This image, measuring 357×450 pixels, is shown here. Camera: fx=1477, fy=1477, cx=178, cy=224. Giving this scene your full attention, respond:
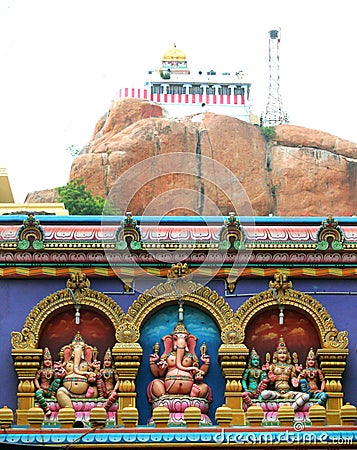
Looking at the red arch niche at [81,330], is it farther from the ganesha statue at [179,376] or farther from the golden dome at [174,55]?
the golden dome at [174,55]

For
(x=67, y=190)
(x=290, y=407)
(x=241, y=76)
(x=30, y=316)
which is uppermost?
(x=241, y=76)

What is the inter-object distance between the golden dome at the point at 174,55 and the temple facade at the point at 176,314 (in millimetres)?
49509

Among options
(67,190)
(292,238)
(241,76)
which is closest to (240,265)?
(292,238)

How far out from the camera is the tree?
181ft

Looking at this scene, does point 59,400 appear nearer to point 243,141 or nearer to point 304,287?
point 304,287

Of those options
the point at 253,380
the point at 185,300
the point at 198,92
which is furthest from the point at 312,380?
the point at 198,92

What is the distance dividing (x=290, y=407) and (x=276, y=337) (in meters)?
2.16

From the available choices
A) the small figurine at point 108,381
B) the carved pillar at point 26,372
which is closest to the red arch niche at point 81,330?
the small figurine at point 108,381

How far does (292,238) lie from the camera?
27109mm

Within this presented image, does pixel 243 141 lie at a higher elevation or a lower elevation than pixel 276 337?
higher

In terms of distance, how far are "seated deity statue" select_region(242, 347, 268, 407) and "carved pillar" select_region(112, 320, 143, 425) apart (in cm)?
196

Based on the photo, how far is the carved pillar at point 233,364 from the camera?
26391 millimetres

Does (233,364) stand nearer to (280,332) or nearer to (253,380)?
(253,380)

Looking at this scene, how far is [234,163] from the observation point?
57.3 meters
